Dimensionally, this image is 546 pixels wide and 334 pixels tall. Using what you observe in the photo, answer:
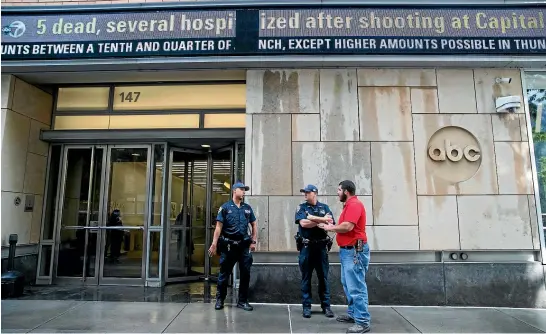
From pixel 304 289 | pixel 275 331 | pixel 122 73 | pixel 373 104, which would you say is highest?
pixel 122 73

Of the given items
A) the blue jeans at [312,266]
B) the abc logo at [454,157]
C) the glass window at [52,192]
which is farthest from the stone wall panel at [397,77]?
the glass window at [52,192]

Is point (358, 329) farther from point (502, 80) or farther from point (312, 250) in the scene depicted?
point (502, 80)

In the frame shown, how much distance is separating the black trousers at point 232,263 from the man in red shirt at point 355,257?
1497 mm

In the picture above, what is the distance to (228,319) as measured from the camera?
5.47 m

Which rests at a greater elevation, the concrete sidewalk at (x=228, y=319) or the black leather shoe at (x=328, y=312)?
the black leather shoe at (x=328, y=312)

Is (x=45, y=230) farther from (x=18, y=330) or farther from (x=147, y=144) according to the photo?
(x=18, y=330)

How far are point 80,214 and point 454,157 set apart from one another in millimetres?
7480

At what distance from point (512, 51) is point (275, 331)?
6207 mm

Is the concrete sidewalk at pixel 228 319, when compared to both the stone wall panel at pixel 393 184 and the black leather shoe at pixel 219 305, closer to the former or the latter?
the black leather shoe at pixel 219 305

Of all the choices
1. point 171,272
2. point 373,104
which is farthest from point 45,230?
point 373,104

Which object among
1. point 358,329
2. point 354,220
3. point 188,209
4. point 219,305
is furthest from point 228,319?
point 188,209

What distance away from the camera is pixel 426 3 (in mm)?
6883

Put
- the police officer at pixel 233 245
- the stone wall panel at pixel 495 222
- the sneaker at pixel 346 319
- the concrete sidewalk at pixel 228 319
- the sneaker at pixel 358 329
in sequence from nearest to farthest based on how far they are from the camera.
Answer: the sneaker at pixel 358 329, the concrete sidewalk at pixel 228 319, the sneaker at pixel 346 319, the police officer at pixel 233 245, the stone wall panel at pixel 495 222

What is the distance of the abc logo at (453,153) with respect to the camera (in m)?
6.67
